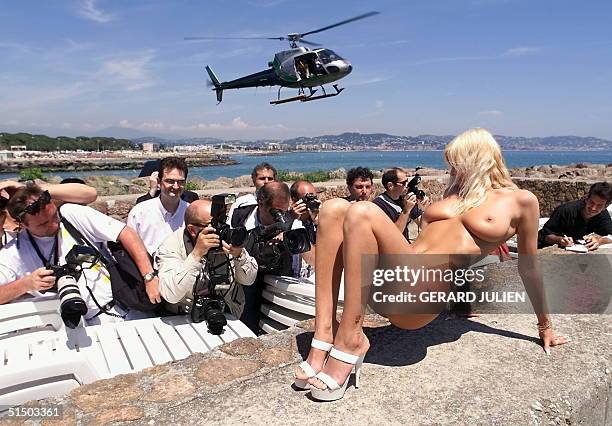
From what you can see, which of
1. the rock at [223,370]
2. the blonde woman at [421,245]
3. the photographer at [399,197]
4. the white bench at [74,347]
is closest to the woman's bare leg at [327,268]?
the blonde woman at [421,245]

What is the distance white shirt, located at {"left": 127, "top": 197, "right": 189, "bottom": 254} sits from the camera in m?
4.11

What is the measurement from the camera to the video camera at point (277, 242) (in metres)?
3.10

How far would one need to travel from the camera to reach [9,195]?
130 inches

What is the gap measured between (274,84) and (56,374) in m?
17.5

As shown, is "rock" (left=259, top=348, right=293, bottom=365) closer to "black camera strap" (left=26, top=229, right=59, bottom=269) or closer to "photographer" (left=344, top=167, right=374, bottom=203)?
"black camera strap" (left=26, top=229, right=59, bottom=269)

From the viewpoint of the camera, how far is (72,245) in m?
3.20

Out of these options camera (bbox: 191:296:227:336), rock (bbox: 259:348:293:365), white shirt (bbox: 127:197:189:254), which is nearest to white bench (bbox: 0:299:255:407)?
camera (bbox: 191:296:227:336)

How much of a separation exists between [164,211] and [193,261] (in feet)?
5.02

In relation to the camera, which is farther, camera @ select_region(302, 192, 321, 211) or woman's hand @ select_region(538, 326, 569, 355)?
camera @ select_region(302, 192, 321, 211)

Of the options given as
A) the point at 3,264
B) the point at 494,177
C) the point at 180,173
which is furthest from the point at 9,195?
the point at 494,177

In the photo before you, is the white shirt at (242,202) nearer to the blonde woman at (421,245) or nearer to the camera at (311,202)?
the camera at (311,202)

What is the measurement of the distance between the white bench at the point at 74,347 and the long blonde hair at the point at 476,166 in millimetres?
1533

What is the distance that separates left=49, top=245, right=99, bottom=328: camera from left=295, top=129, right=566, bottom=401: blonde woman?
1.34 meters

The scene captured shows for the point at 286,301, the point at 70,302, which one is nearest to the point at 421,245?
the point at 286,301
